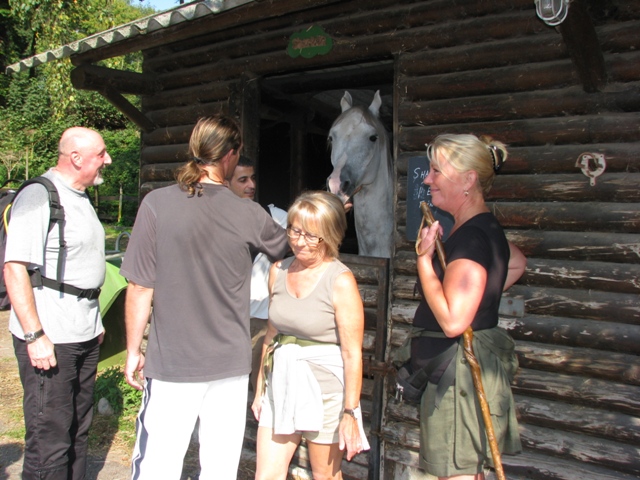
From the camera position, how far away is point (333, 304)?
243cm

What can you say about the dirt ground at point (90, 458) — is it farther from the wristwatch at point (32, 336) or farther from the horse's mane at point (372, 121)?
the horse's mane at point (372, 121)

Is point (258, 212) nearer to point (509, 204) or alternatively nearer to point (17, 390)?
point (509, 204)

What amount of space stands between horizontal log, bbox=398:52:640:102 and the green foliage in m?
3.95

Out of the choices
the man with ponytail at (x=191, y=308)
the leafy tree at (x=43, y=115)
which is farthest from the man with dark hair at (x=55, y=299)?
the leafy tree at (x=43, y=115)

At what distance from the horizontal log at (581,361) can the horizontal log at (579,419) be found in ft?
0.64

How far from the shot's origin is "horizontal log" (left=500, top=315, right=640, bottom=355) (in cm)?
285

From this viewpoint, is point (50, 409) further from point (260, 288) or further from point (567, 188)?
point (567, 188)

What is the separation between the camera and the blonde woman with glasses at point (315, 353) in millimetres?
2412

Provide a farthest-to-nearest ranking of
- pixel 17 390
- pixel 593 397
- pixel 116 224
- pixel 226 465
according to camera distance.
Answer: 1. pixel 116 224
2. pixel 17 390
3. pixel 593 397
4. pixel 226 465

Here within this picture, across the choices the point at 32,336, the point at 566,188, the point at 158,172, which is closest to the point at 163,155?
the point at 158,172

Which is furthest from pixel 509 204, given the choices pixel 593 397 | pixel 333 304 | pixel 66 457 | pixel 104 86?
pixel 104 86

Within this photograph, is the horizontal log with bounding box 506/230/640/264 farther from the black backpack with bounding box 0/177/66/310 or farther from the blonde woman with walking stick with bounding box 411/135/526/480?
the black backpack with bounding box 0/177/66/310

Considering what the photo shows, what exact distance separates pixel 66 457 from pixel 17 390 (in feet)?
11.0

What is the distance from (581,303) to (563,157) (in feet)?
2.82
